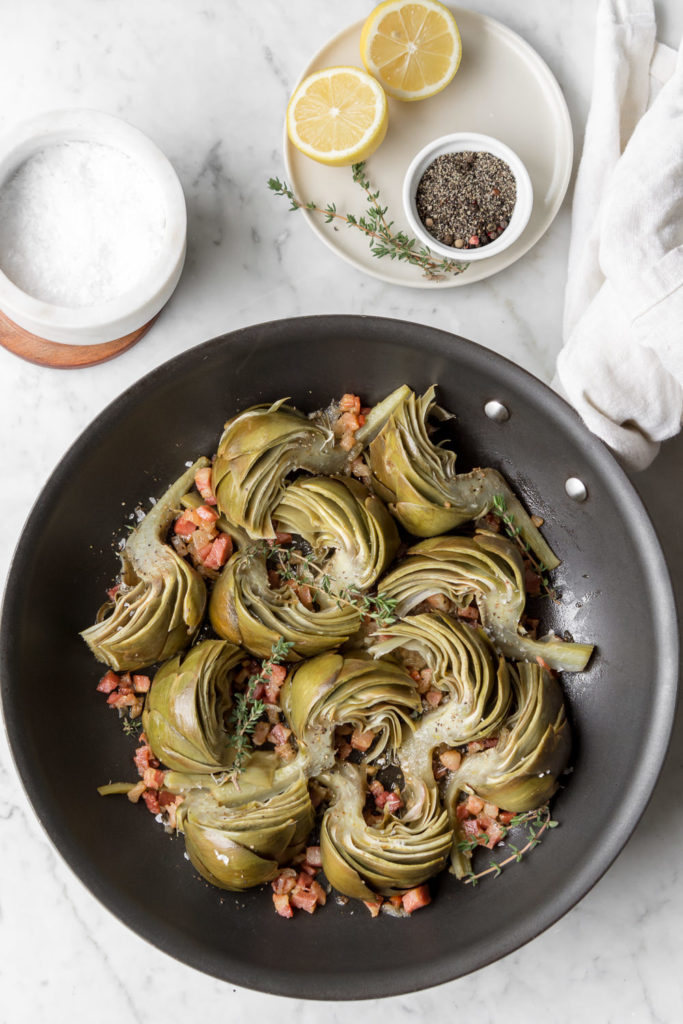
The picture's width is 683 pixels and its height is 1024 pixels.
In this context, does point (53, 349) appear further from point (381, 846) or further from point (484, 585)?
point (381, 846)

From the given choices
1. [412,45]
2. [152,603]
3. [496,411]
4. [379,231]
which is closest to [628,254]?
[496,411]

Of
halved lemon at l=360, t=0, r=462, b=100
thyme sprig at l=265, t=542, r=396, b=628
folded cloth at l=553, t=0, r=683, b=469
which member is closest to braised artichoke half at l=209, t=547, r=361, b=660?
thyme sprig at l=265, t=542, r=396, b=628

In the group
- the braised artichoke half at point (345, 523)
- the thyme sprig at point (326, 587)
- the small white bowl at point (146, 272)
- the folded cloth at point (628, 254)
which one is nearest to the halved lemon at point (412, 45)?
the folded cloth at point (628, 254)

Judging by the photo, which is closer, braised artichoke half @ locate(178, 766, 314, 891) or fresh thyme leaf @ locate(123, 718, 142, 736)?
braised artichoke half @ locate(178, 766, 314, 891)

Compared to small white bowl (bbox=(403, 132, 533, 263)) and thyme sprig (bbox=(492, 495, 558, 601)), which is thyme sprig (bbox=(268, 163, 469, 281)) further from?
thyme sprig (bbox=(492, 495, 558, 601))

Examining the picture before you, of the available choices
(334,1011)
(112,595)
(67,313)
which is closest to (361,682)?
(112,595)

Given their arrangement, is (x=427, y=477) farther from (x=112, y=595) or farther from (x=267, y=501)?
(x=112, y=595)

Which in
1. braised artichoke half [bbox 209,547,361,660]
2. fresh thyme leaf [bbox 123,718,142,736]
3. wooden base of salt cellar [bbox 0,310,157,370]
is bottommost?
fresh thyme leaf [bbox 123,718,142,736]
